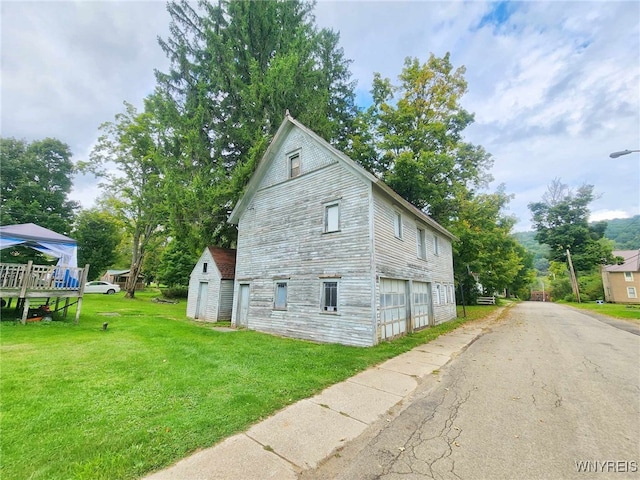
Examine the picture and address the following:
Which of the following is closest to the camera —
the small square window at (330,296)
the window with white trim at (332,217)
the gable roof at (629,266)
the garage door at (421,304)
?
the small square window at (330,296)

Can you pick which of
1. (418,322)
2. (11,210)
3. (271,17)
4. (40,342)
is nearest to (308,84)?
(271,17)

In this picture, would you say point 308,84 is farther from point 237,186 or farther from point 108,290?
point 108,290

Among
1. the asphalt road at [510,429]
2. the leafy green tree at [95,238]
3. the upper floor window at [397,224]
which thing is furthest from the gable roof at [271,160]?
the leafy green tree at [95,238]

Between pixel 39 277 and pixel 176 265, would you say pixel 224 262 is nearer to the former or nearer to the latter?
pixel 39 277

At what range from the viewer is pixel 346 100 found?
23109mm

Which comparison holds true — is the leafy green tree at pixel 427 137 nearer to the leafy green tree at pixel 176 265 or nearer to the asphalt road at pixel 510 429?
the asphalt road at pixel 510 429

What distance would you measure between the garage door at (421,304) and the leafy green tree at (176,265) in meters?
25.8

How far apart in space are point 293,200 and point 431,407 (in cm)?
971

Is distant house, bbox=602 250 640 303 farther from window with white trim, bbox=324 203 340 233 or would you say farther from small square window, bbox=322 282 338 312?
small square window, bbox=322 282 338 312

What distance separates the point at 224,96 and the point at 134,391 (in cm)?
1815

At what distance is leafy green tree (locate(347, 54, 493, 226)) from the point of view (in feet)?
64.5

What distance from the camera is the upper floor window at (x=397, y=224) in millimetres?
11914

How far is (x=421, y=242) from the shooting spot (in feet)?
48.8

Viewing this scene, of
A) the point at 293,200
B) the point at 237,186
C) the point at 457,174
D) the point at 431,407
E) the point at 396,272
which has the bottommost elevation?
the point at 431,407
